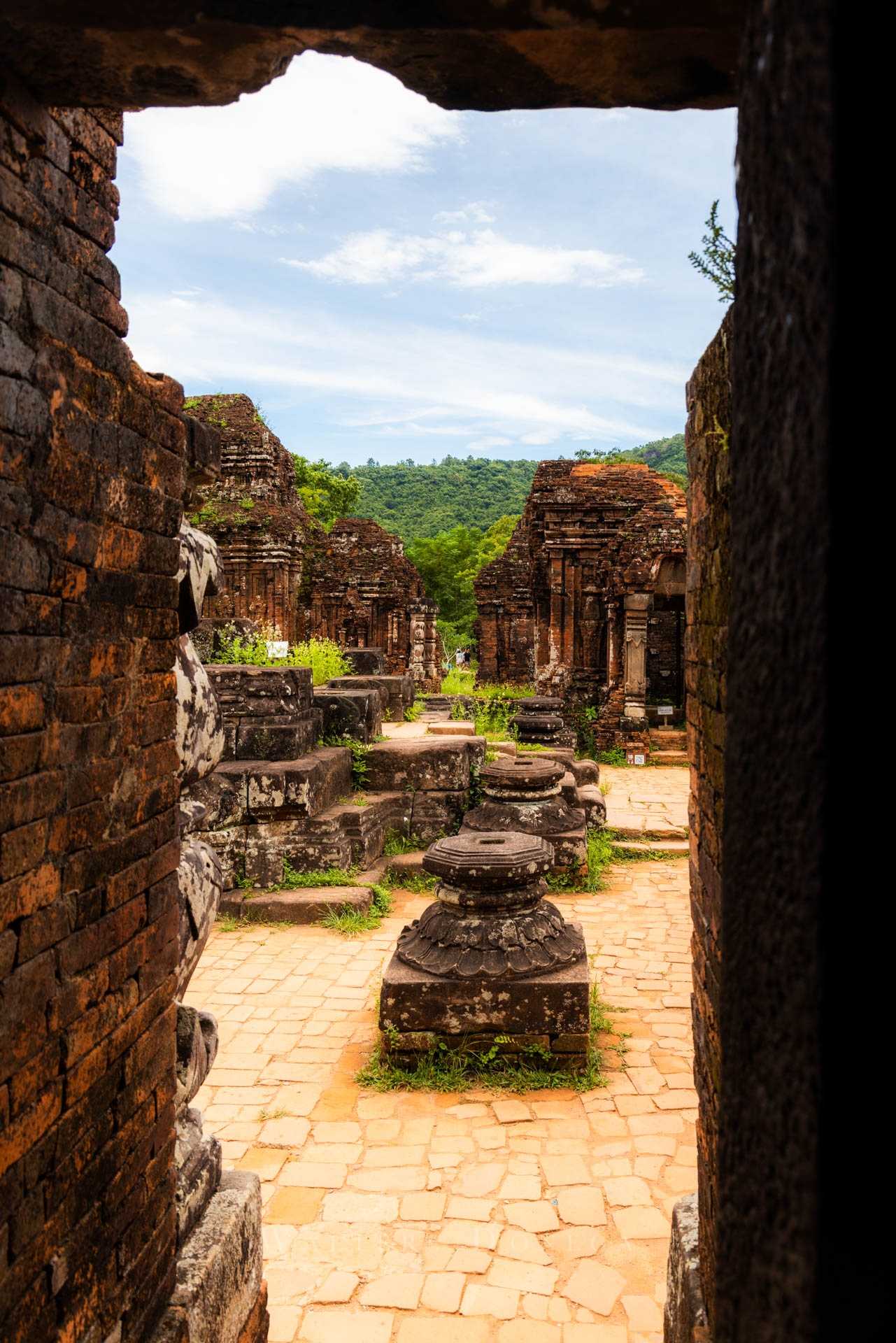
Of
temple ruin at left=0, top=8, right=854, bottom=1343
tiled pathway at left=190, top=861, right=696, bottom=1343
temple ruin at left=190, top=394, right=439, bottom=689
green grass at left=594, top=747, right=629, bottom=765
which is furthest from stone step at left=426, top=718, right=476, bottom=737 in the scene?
temple ruin at left=0, top=8, right=854, bottom=1343

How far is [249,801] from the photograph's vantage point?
22.7ft

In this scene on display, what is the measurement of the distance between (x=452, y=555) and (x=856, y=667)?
4643cm

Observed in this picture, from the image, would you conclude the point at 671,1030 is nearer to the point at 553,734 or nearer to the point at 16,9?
the point at 16,9

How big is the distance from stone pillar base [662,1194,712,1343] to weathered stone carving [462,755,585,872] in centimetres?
490

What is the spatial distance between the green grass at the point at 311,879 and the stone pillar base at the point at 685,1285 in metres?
4.73

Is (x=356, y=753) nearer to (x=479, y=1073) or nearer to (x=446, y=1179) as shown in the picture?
(x=479, y=1073)

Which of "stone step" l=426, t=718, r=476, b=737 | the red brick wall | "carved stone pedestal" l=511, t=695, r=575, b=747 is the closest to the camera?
the red brick wall

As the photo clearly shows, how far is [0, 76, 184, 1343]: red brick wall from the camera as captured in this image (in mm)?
1537

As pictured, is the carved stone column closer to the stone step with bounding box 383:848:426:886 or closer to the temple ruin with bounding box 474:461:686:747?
the temple ruin with bounding box 474:461:686:747

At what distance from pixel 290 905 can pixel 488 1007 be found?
2717 mm

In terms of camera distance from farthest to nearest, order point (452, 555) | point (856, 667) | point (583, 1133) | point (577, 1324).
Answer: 1. point (452, 555)
2. point (583, 1133)
3. point (577, 1324)
4. point (856, 667)

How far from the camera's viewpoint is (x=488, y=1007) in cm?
422

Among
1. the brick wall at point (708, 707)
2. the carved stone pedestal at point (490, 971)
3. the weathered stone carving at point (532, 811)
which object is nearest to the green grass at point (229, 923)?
the weathered stone carving at point (532, 811)

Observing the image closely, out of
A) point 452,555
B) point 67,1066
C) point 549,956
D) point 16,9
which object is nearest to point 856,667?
point 16,9
